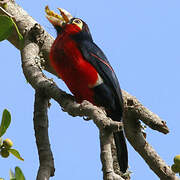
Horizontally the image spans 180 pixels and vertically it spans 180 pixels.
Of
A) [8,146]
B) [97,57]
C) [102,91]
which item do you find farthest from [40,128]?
[97,57]

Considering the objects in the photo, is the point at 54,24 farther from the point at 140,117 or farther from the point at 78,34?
the point at 140,117

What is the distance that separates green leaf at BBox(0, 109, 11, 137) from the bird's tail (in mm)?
1520

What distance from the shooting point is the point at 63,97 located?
9.46 feet

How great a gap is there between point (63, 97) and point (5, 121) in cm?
53

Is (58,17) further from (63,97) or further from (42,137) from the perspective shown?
(42,137)

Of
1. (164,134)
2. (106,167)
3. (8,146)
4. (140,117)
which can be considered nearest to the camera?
(106,167)

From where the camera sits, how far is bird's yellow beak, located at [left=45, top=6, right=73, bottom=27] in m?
4.47

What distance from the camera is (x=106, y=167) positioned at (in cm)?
207

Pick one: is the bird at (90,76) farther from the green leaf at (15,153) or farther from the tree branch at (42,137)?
the green leaf at (15,153)

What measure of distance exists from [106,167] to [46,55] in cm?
248

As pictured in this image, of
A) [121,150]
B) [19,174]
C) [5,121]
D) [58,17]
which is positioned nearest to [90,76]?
[121,150]

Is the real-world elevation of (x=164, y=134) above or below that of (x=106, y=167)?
above

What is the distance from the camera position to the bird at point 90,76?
145 inches

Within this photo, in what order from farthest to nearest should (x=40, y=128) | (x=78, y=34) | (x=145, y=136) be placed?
1. (x=78, y=34)
2. (x=145, y=136)
3. (x=40, y=128)
